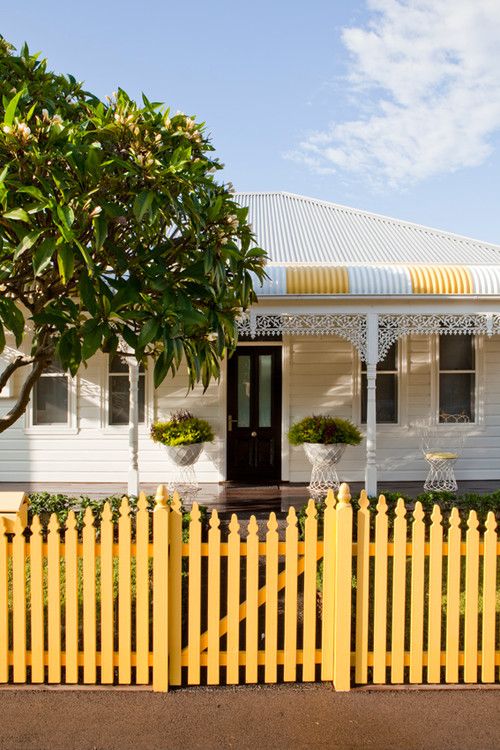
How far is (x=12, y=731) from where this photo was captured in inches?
120

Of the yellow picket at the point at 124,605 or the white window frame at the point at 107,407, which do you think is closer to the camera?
the yellow picket at the point at 124,605

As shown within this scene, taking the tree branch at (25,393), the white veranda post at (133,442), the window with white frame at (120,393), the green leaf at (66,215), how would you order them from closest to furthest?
the green leaf at (66,215), the tree branch at (25,393), the white veranda post at (133,442), the window with white frame at (120,393)

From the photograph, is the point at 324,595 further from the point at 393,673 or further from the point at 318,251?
the point at 318,251

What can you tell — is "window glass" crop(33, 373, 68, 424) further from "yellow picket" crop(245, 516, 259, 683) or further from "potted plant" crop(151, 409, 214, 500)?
"yellow picket" crop(245, 516, 259, 683)

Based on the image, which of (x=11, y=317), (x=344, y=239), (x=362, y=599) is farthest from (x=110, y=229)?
(x=344, y=239)

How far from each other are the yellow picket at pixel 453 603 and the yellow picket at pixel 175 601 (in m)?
1.68

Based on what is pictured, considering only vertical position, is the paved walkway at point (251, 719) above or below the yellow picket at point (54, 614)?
below

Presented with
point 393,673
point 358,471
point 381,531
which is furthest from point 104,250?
point 358,471

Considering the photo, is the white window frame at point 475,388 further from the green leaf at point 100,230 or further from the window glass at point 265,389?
the green leaf at point 100,230

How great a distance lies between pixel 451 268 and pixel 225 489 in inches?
208

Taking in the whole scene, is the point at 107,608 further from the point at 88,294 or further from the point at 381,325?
the point at 381,325

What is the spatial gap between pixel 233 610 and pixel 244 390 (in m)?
7.34

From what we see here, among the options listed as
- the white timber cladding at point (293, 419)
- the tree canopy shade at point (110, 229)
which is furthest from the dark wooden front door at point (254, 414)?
the tree canopy shade at point (110, 229)

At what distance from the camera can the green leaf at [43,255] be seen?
2.88 m
